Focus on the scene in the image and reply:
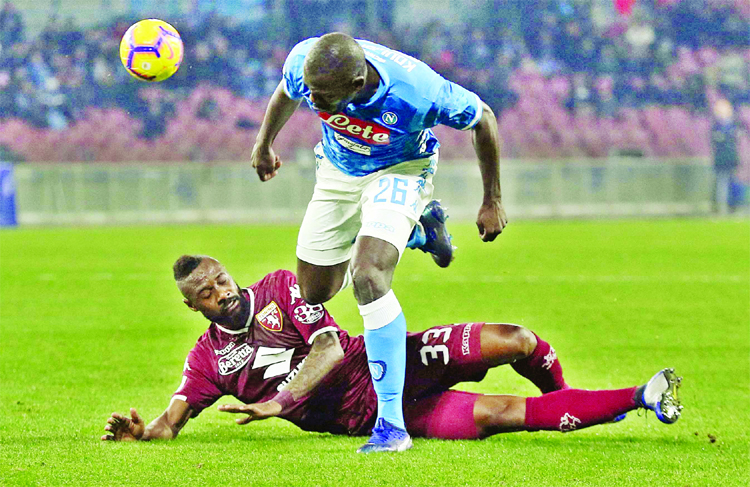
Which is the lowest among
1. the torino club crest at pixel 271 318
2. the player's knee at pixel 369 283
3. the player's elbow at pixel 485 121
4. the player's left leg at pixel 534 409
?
the player's left leg at pixel 534 409

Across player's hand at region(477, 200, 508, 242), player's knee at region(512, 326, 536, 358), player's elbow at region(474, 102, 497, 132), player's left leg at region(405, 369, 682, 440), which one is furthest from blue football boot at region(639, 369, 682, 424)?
player's elbow at region(474, 102, 497, 132)

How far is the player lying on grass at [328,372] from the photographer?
4543mm

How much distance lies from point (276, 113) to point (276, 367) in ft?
4.73

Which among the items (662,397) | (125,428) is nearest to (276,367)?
(125,428)

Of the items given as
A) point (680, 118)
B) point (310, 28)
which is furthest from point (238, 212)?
point (680, 118)

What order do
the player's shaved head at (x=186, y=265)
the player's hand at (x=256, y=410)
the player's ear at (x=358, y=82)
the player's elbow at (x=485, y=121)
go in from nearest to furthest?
the player's hand at (x=256, y=410)
the player's ear at (x=358, y=82)
the player's shaved head at (x=186, y=265)
the player's elbow at (x=485, y=121)

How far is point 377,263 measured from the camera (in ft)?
15.3

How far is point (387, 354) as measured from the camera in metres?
4.54

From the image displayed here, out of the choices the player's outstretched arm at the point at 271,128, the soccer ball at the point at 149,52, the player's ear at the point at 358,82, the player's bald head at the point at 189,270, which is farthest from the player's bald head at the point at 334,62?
the soccer ball at the point at 149,52

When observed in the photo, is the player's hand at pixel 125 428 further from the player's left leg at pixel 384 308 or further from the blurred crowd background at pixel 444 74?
the blurred crowd background at pixel 444 74

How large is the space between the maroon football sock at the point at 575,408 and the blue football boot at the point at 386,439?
517mm

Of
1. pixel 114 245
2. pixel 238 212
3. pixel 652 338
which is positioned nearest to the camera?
pixel 652 338

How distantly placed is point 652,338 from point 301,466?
16.1 feet

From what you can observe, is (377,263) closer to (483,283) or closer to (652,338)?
(652,338)
